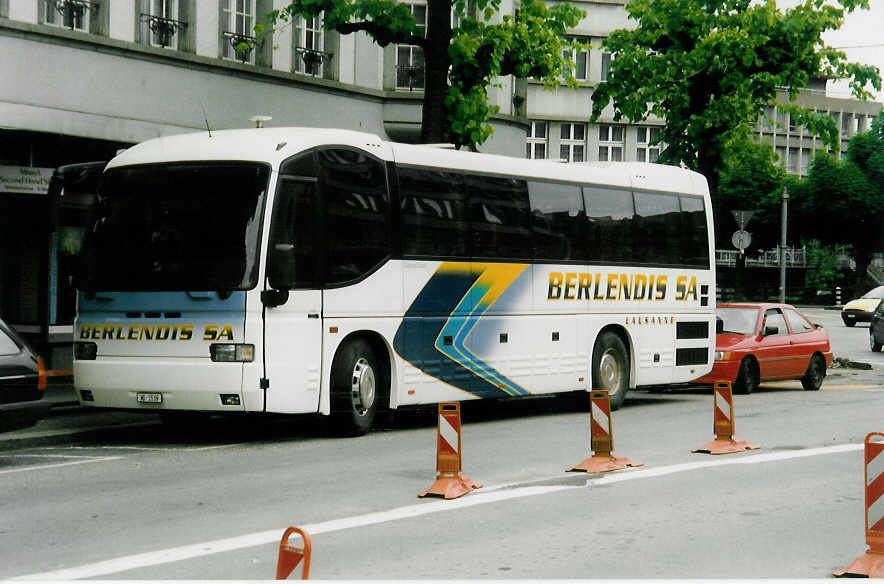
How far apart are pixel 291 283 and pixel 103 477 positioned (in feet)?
10.3

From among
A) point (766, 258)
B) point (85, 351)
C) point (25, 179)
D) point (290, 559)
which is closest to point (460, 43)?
point (25, 179)

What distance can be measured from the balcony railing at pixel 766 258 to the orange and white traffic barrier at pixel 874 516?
252 ft

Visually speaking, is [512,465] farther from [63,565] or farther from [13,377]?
[63,565]

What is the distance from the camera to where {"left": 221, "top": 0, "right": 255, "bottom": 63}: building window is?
24625 mm

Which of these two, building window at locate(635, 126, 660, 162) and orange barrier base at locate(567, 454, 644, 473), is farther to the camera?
building window at locate(635, 126, 660, 162)

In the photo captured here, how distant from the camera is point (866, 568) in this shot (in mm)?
7527

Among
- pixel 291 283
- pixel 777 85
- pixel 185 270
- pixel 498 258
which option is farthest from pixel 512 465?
pixel 777 85

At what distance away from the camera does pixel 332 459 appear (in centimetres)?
1291

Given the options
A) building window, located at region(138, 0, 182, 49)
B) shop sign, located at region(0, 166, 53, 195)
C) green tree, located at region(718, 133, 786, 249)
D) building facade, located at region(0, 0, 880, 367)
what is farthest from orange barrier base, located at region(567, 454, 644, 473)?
green tree, located at region(718, 133, 786, 249)

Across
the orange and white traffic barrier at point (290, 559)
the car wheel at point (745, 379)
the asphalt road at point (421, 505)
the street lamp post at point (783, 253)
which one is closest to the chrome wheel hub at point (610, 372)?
the asphalt road at point (421, 505)

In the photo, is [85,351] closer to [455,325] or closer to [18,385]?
[18,385]

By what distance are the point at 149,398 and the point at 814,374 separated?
14020 mm

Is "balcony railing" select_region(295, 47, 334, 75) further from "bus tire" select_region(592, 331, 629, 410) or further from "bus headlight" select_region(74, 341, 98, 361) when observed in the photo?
"bus headlight" select_region(74, 341, 98, 361)

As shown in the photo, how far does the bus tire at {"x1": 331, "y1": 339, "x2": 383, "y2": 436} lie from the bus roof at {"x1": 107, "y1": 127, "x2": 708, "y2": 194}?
6.97 ft
